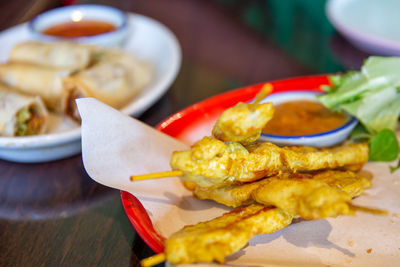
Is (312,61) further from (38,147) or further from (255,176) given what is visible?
(38,147)

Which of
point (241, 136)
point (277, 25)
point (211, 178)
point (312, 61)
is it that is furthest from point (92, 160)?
point (277, 25)

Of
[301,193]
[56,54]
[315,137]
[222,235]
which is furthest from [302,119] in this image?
[56,54]

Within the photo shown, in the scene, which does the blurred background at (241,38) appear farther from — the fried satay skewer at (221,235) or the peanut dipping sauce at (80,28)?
the fried satay skewer at (221,235)

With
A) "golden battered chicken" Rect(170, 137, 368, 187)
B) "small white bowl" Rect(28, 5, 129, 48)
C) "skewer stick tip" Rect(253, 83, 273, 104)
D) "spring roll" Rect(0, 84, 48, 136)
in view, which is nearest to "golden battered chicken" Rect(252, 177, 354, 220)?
"golden battered chicken" Rect(170, 137, 368, 187)

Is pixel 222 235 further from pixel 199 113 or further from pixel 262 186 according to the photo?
pixel 199 113

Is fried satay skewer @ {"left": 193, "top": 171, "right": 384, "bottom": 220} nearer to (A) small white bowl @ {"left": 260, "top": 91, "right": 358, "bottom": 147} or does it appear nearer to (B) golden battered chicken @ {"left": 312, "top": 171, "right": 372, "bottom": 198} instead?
(B) golden battered chicken @ {"left": 312, "top": 171, "right": 372, "bottom": 198}

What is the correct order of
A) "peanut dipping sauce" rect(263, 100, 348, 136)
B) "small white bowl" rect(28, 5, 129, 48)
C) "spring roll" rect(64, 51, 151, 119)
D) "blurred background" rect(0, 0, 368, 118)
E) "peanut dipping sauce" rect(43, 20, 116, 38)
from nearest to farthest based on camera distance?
"peanut dipping sauce" rect(263, 100, 348, 136), "spring roll" rect(64, 51, 151, 119), "blurred background" rect(0, 0, 368, 118), "small white bowl" rect(28, 5, 129, 48), "peanut dipping sauce" rect(43, 20, 116, 38)
